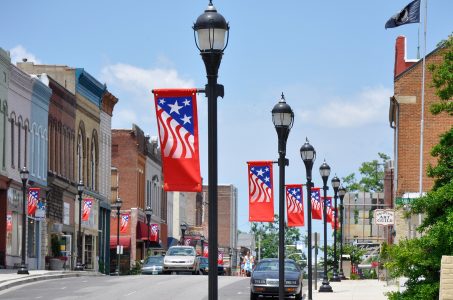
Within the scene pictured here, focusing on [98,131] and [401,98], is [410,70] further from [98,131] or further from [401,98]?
[98,131]

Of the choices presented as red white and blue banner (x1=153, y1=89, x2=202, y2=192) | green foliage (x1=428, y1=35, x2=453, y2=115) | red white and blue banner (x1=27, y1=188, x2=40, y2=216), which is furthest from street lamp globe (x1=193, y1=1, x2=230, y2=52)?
red white and blue banner (x1=27, y1=188, x2=40, y2=216)

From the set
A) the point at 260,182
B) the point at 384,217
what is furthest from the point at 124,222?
the point at 260,182

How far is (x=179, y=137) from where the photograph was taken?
17.5m

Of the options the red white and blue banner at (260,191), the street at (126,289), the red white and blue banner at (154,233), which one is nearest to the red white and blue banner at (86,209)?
the red white and blue banner at (154,233)

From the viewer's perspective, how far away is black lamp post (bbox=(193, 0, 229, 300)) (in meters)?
15.9

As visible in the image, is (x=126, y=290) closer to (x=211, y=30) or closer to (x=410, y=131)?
(x=410, y=131)

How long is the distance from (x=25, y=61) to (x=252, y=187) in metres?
47.9

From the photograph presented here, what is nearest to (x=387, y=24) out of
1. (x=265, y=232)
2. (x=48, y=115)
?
(x=48, y=115)

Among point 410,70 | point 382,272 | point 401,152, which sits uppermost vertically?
point 410,70

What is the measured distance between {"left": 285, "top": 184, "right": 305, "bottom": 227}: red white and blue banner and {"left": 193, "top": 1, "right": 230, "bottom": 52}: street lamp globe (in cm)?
2562

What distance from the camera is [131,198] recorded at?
3875 inches

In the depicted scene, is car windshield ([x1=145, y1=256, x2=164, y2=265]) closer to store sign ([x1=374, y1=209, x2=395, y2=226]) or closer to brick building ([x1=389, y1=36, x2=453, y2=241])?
brick building ([x1=389, y1=36, x2=453, y2=241])

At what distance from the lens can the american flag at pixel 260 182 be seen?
107 ft

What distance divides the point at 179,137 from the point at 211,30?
6.98ft
